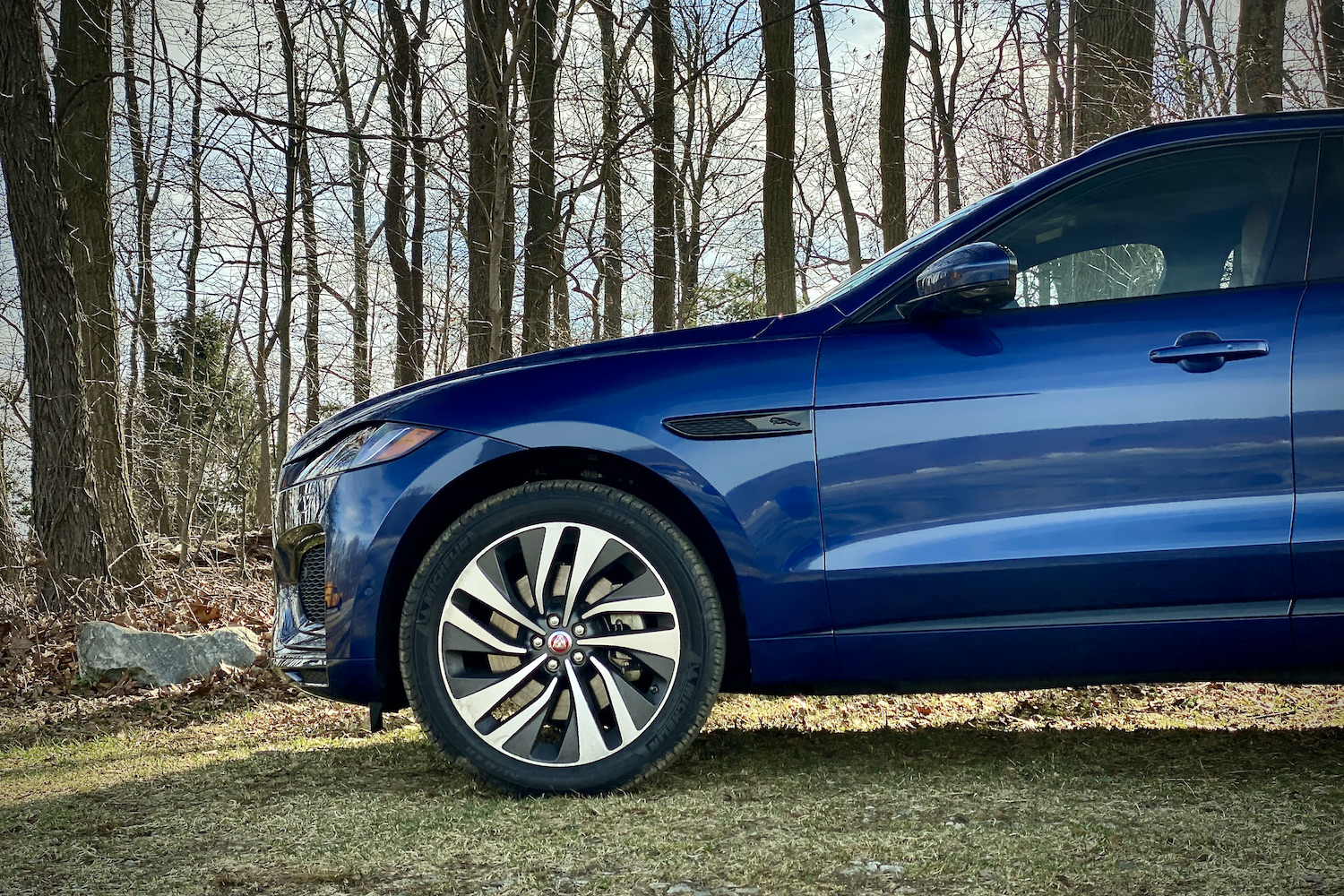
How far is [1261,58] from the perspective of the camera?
8.23m

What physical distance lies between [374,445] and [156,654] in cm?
365

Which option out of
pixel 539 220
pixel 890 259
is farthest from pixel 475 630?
pixel 539 220

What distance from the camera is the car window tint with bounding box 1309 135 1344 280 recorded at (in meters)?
3.09

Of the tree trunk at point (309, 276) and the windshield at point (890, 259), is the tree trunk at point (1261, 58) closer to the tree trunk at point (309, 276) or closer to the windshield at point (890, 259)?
the windshield at point (890, 259)

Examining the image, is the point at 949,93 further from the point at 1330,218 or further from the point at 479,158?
the point at 1330,218

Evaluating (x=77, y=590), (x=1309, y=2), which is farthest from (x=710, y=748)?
(x=1309, y=2)

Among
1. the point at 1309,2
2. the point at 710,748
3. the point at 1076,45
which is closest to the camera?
the point at 710,748

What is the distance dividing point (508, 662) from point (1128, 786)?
1.72 meters

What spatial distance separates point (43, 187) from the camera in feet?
25.1

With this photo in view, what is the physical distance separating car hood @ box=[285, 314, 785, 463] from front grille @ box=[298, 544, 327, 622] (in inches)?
12.8

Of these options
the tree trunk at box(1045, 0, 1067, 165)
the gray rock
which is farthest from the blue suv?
the tree trunk at box(1045, 0, 1067, 165)

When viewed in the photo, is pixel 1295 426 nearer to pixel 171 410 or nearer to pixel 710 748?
pixel 710 748

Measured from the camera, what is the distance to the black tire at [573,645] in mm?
3084

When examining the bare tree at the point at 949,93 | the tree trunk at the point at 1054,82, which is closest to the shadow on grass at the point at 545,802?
the tree trunk at the point at 1054,82
